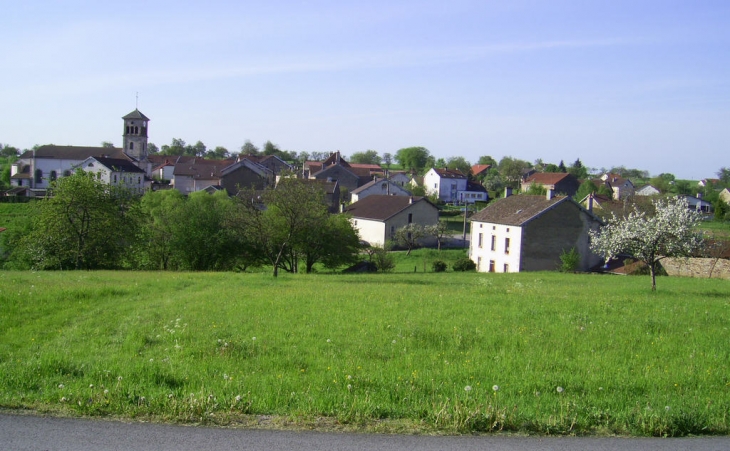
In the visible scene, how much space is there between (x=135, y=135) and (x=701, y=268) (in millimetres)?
103744

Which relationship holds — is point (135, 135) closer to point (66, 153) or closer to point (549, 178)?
point (66, 153)

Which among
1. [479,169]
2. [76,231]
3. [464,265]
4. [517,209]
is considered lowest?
[464,265]

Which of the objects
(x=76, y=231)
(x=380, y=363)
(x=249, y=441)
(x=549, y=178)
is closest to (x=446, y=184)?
(x=549, y=178)

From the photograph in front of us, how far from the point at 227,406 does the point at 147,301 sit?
1146cm

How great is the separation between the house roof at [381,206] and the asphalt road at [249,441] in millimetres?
61274

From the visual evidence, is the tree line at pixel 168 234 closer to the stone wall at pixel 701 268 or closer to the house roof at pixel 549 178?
the stone wall at pixel 701 268

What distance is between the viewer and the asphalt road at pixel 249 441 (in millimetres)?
6355

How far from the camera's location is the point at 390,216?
224 ft

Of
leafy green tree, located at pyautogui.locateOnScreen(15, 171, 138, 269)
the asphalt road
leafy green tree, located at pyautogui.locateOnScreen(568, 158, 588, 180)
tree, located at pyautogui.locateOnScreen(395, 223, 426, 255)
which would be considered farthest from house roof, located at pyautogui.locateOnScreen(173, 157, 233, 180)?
leafy green tree, located at pyautogui.locateOnScreen(568, 158, 588, 180)

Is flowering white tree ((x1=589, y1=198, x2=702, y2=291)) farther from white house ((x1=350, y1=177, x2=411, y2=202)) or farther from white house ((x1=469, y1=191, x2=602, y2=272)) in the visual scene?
white house ((x1=350, y1=177, x2=411, y2=202))

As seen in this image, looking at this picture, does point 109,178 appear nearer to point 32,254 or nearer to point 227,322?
point 32,254

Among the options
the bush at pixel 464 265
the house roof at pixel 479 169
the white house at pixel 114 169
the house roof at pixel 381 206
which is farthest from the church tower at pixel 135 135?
the house roof at pixel 479 169

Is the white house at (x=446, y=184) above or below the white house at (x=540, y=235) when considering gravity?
above

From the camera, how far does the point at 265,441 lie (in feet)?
21.3
